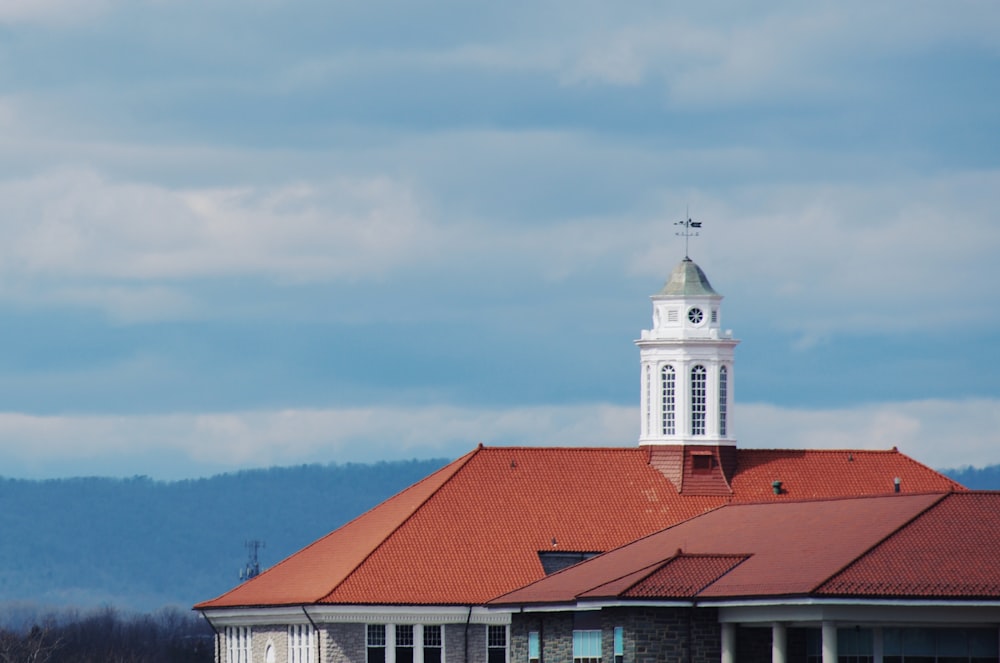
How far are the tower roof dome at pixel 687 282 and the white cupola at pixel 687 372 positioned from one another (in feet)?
0.11

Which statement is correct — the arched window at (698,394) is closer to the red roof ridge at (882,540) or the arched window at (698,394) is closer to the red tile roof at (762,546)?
the red tile roof at (762,546)

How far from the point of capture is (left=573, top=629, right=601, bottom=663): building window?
7194 cm

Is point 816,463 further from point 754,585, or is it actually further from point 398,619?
point 754,585

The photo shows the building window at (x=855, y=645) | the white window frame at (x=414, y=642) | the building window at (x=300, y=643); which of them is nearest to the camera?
the building window at (x=855, y=645)

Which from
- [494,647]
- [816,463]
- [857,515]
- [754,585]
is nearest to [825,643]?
[754,585]

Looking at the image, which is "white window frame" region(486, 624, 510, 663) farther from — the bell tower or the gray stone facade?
the gray stone facade

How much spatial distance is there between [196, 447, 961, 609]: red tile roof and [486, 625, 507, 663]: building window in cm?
131

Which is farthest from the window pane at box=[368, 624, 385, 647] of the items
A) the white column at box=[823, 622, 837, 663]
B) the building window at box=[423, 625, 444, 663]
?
the white column at box=[823, 622, 837, 663]

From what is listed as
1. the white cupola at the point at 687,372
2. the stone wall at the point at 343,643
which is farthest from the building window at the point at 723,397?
the stone wall at the point at 343,643

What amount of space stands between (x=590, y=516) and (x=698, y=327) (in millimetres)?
8601

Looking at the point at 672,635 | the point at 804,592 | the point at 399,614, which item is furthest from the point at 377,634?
the point at 804,592

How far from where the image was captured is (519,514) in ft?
291

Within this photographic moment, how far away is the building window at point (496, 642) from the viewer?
8533 centimetres

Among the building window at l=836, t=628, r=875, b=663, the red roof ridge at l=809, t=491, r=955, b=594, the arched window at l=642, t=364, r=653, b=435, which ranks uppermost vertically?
the arched window at l=642, t=364, r=653, b=435
